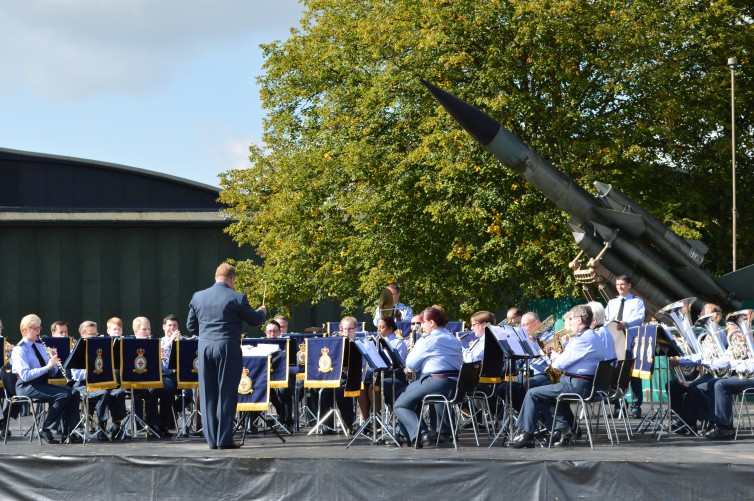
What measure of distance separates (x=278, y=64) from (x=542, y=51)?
10632 millimetres

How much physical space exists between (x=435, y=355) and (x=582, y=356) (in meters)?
1.51

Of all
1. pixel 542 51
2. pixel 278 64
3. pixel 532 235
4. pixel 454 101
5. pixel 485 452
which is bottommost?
pixel 485 452

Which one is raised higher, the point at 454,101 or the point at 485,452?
the point at 454,101

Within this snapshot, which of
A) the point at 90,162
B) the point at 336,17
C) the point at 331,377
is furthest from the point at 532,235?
the point at 90,162

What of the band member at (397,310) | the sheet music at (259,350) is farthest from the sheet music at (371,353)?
the band member at (397,310)

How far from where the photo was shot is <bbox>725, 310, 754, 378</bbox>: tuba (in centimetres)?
1205

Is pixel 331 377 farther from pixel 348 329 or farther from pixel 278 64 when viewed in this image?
pixel 278 64

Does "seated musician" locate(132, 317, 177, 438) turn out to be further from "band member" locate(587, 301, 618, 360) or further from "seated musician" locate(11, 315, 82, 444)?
"band member" locate(587, 301, 618, 360)

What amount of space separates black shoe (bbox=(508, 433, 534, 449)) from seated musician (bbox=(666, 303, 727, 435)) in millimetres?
2051

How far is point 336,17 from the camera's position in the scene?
30859 mm

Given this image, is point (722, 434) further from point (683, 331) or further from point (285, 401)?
point (285, 401)

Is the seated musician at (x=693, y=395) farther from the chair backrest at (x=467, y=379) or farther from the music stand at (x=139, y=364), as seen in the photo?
the music stand at (x=139, y=364)

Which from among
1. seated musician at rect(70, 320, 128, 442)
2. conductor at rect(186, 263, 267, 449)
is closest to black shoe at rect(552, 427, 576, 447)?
conductor at rect(186, 263, 267, 449)

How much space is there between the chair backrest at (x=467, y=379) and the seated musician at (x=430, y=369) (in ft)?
0.57
